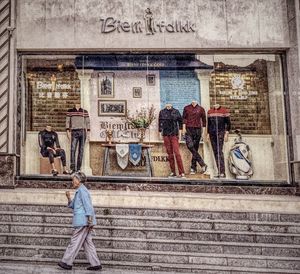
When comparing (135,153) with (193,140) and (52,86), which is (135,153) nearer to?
(193,140)

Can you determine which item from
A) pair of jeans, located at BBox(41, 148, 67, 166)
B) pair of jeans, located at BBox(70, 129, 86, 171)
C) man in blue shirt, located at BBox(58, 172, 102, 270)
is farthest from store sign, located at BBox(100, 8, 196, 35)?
man in blue shirt, located at BBox(58, 172, 102, 270)

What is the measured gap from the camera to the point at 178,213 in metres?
8.29

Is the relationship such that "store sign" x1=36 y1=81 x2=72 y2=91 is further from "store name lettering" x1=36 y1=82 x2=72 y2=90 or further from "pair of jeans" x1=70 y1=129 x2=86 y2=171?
"pair of jeans" x1=70 y1=129 x2=86 y2=171

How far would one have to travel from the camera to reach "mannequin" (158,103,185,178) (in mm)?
10898

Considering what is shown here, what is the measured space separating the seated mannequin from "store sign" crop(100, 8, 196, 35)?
306 centimetres

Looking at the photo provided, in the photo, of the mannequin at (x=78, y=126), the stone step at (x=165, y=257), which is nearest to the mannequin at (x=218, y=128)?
the mannequin at (x=78, y=126)

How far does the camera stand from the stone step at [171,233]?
770 cm

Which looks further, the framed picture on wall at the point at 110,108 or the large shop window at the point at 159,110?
the framed picture on wall at the point at 110,108

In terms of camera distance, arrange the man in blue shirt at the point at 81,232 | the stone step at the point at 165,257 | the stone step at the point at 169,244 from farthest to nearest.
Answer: the stone step at the point at 169,244 → the stone step at the point at 165,257 → the man in blue shirt at the point at 81,232

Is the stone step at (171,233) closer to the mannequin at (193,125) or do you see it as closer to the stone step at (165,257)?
the stone step at (165,257)

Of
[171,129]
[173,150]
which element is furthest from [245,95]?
[173,150]

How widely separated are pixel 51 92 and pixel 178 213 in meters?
5.19

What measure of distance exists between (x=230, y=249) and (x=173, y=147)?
398 cm

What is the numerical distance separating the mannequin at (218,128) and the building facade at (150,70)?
0.45 ft
